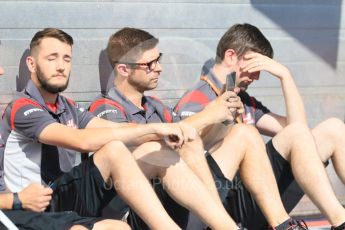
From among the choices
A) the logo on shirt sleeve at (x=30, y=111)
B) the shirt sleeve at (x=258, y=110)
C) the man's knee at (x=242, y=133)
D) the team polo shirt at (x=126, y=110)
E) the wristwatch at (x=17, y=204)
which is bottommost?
the wristwatch at (x=17, y=204)

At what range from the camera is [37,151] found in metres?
3.57

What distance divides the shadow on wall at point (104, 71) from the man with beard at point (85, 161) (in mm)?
536

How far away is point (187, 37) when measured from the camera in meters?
4.55

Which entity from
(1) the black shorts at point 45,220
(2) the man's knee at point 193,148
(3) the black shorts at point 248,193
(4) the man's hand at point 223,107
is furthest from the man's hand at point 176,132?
(1) the black shorts at point 45,220

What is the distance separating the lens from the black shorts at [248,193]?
146 inches

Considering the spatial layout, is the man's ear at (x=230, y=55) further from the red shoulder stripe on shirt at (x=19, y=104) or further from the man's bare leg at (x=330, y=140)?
the red shoulder stripe on shirt at (x=19, y=104)

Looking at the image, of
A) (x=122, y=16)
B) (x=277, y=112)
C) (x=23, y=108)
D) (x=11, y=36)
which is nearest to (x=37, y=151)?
(x=23, y=108)

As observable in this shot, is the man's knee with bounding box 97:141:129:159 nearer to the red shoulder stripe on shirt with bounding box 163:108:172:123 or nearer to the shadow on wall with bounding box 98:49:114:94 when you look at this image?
the red shoulder stripe on shirt with bounding box 163:108:172:123

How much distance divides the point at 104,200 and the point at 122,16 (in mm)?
1241

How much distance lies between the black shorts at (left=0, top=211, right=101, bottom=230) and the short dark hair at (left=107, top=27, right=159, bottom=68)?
92 cm

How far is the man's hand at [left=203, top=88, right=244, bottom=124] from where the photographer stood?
360cm

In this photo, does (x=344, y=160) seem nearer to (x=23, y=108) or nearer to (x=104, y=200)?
(x=104, y=200)

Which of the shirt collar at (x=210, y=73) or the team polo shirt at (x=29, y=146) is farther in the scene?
the shirt collar at (x=210, y=73)

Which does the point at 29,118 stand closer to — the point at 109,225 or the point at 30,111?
the point at 30,111
